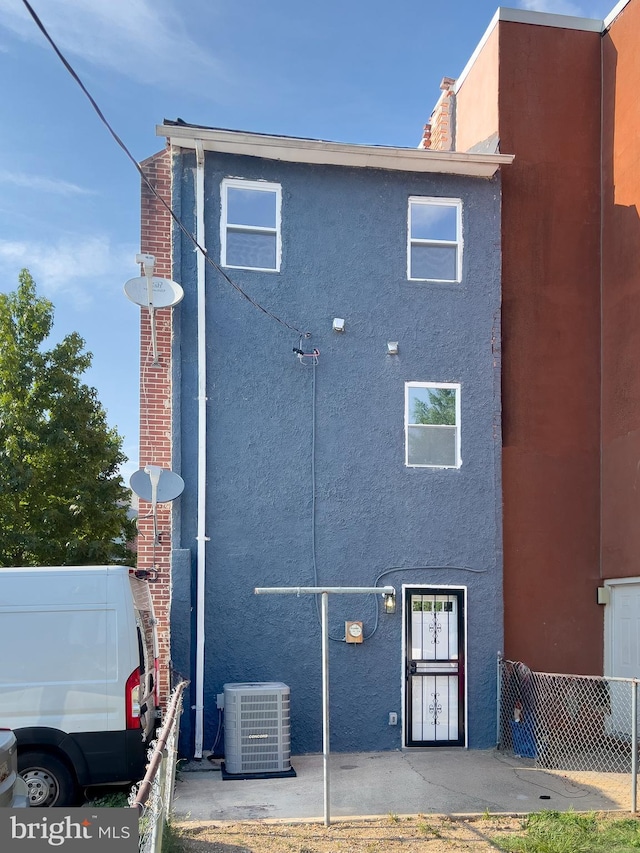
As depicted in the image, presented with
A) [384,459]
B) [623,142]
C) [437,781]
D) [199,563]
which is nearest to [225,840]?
[437,781]

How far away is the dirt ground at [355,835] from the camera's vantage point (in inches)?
234

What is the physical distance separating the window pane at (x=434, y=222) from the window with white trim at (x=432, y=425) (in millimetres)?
1989

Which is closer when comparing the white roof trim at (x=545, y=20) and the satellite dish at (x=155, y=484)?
the satellite dish at (x=155, y=484)

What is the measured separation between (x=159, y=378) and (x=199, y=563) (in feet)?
7.52

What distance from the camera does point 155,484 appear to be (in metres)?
9.02

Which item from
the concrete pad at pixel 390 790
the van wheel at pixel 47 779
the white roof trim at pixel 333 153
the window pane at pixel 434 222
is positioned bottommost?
the concrete pad at pixel 390 790

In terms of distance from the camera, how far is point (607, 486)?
10.7 meters

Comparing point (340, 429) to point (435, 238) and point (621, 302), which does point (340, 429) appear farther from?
point (621, 302)

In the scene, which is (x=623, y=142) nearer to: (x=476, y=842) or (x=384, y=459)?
(x=384, y=459)

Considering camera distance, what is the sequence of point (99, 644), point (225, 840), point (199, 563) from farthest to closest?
point (199, 563) < point (99, 644) < point (225, 840)

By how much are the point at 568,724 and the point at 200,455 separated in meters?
5.71

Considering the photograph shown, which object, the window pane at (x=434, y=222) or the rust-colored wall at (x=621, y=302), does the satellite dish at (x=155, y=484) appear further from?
the rust-colored wall at (x=621, y=302)

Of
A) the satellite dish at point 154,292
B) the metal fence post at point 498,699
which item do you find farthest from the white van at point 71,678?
the metal fence post at point 498,699

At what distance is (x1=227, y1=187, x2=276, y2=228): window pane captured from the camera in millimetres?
10078
